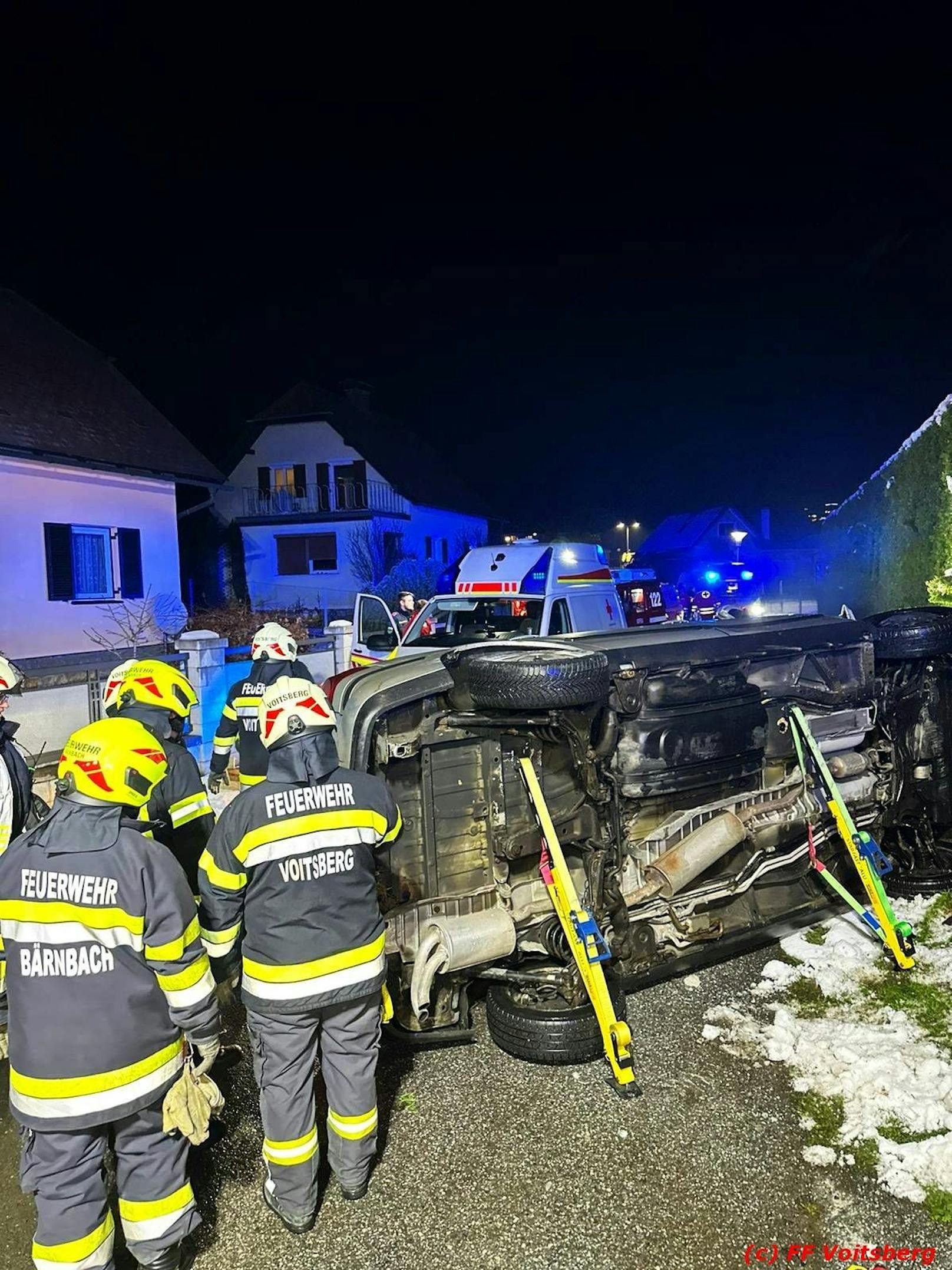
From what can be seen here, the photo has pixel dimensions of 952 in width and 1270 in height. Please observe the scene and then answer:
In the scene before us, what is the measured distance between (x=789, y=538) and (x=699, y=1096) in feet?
198

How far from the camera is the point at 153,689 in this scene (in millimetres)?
4113

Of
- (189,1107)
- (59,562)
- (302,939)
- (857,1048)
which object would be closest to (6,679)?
(302,939)

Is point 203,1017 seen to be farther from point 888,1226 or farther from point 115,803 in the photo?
point 888,1226

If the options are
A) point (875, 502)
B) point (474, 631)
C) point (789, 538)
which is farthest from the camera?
point (789, 538)

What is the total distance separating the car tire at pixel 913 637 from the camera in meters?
4.99

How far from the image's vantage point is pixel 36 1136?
239cm

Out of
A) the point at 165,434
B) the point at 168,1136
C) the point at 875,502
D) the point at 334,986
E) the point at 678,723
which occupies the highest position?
the point at 165,434

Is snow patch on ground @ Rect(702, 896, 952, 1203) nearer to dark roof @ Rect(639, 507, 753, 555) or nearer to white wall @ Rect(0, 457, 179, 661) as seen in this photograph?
white wall @ Rect(0, 457, 179, 661)

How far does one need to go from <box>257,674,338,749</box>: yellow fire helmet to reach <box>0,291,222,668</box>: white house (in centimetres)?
1222

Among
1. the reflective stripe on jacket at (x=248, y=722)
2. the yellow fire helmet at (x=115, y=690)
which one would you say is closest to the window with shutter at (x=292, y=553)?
the reflective stripe on jacket at (x=248, y=722)

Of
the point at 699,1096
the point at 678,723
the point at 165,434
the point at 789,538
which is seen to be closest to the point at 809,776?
the point at 678,723

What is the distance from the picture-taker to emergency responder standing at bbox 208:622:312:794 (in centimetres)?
550

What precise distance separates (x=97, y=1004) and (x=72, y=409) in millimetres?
15668

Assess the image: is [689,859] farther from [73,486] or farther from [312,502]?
[312,502]
